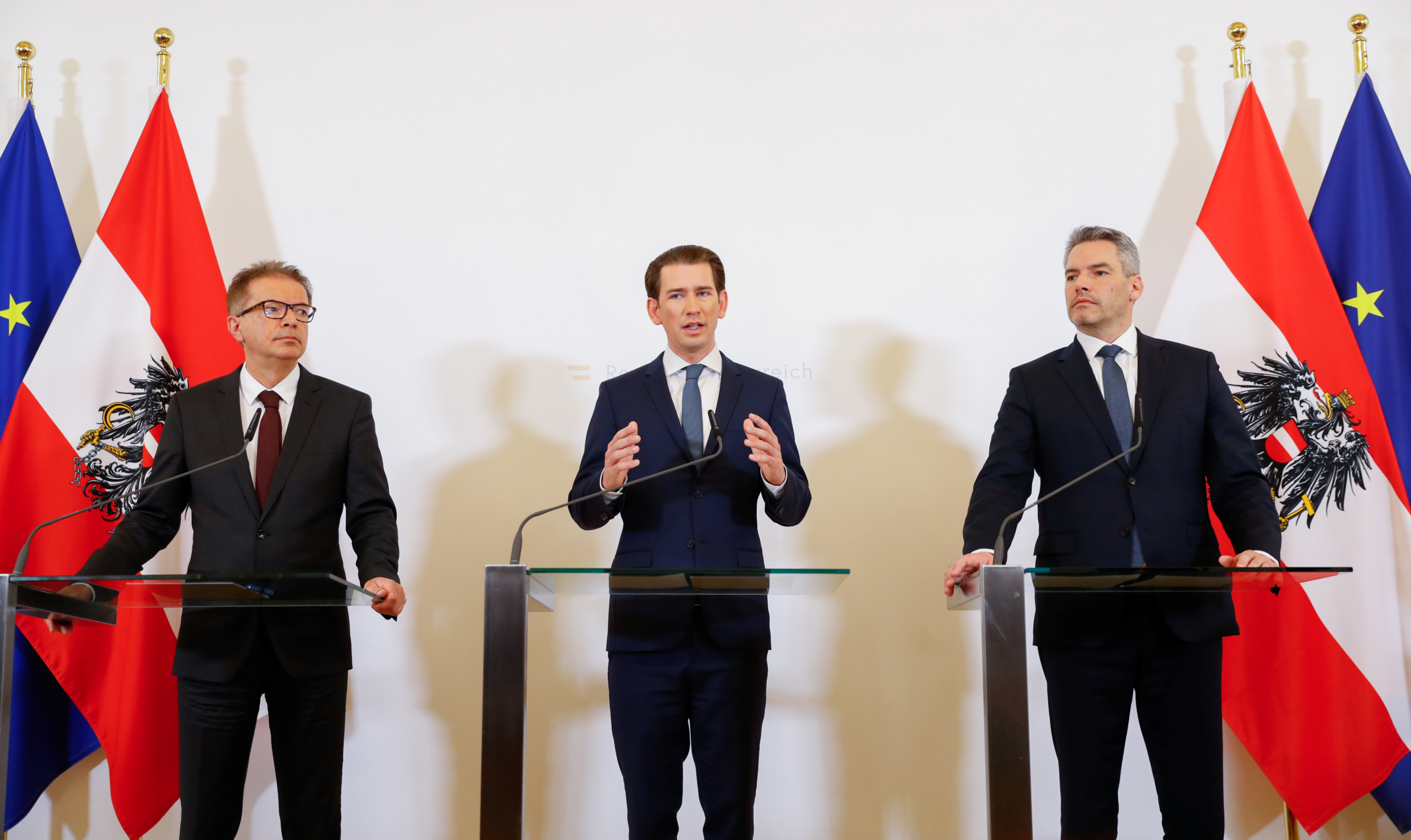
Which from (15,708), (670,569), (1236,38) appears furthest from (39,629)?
(1236,38)

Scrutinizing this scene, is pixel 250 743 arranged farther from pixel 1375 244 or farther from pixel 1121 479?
pixel 1375 244

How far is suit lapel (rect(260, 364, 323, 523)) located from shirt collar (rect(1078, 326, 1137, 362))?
2041 mm

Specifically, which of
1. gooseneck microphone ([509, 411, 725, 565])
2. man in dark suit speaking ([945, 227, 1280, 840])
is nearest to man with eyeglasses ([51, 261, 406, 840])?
gooseneck microphone ([509, 411, 725, 565])

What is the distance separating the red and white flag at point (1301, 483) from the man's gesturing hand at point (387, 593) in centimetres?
253

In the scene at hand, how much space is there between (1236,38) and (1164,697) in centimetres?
253

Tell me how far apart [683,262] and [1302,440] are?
2.11 metres

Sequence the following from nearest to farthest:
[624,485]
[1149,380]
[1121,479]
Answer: [624,485], [1121,479], [1149,380]

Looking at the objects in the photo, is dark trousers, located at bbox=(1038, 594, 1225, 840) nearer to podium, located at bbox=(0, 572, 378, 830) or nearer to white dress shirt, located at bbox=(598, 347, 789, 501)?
white dress shirt, located at bbox=(598, 347, 789, 501)

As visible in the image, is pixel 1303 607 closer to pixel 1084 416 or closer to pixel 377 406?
pixel 1084 416

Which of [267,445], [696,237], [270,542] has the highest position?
[696,237]

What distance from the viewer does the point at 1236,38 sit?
367 cm

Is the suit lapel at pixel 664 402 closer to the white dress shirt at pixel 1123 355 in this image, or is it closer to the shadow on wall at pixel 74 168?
the white dress shirt at pixel 1123 355

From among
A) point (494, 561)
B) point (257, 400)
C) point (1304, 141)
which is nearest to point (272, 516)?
point (257, 400)

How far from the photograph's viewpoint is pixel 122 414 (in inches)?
135
